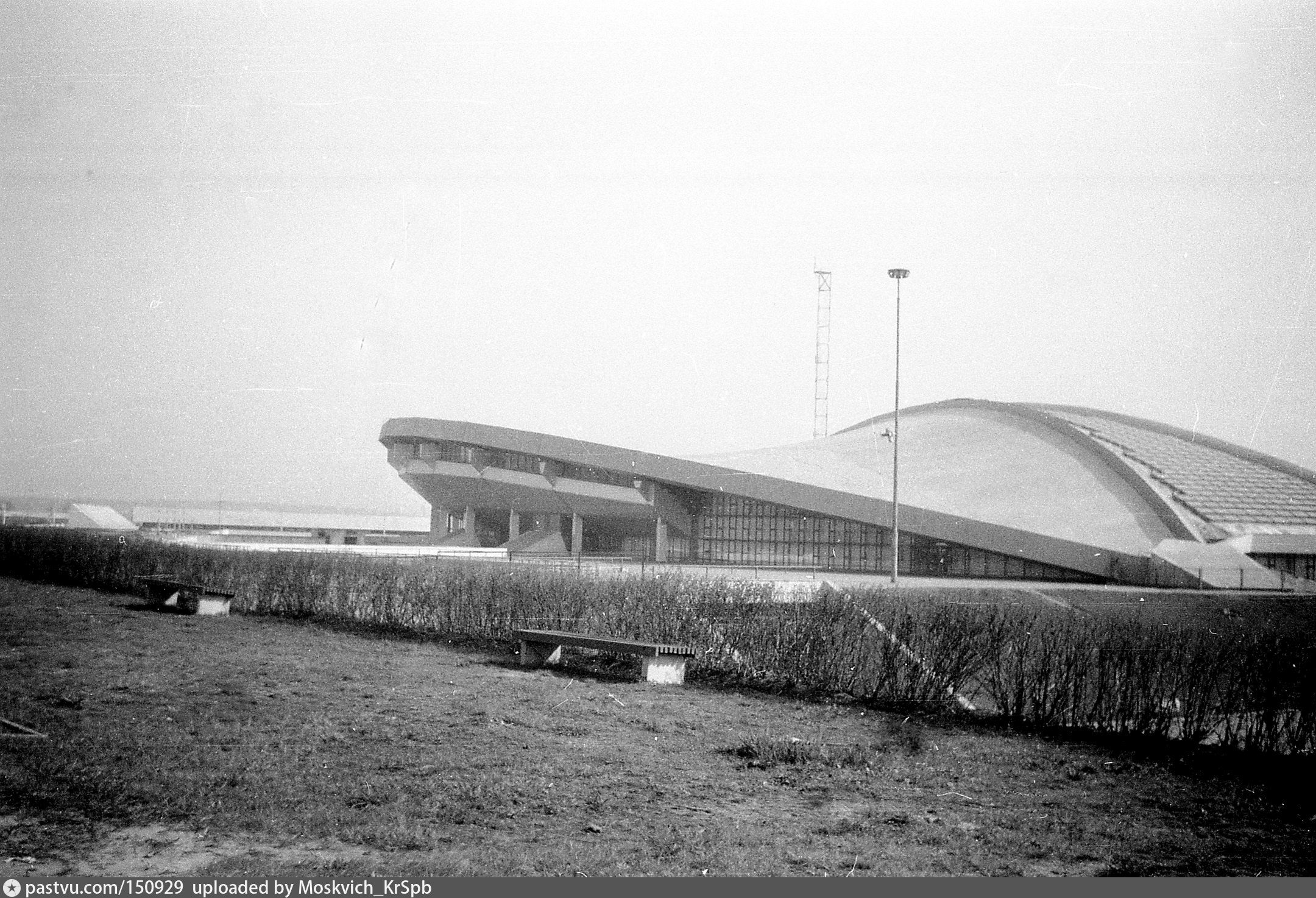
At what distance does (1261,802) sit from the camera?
23.8 feet

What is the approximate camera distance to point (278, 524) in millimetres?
73500

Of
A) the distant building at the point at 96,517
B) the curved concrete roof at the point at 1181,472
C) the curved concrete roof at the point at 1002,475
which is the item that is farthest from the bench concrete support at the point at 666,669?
the distant building at the point at 96,517

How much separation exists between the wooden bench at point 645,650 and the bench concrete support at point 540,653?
17 mm

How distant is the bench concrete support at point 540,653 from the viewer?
44.6 ft

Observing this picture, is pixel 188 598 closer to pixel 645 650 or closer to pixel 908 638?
pixel 645 650

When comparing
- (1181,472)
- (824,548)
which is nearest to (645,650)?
(824,548)

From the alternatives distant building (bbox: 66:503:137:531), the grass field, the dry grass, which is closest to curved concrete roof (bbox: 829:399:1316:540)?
the dry grass

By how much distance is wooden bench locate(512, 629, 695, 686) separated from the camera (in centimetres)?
1226

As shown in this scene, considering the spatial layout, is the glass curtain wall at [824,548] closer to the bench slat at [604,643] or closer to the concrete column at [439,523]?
the concrete column at [439,523]

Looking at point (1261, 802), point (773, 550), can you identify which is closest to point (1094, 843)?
point (1261, 802)

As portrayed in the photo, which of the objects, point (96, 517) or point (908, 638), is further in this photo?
point (96, 517)

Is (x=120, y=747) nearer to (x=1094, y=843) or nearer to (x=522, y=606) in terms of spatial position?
(x=1094, y=843)

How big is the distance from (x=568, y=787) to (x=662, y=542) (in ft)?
134

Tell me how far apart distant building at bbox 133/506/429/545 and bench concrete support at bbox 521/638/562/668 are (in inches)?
2064
